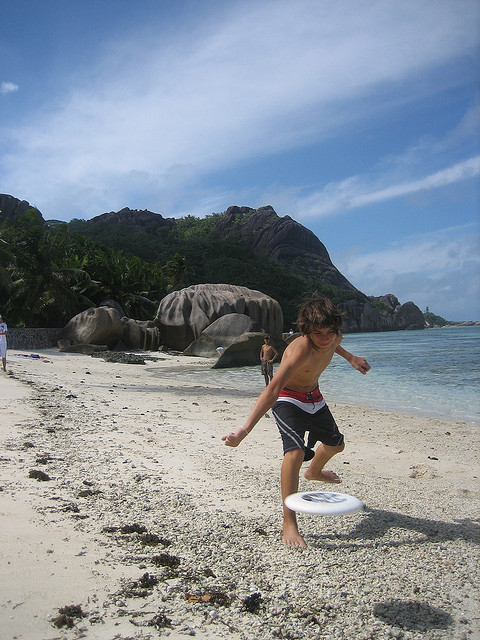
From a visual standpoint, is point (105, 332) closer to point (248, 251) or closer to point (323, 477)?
point (323, 477)

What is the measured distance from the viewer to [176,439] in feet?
20.1

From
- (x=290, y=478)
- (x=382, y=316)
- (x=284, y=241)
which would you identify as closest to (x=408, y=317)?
(x=382, y=316)

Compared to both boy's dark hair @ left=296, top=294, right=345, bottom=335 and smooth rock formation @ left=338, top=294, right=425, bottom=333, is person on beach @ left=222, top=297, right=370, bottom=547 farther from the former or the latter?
smooth rock formation @ left=338, top=294, right=425, bottom=333

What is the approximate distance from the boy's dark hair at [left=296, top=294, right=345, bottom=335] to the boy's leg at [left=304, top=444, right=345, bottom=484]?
835 mm

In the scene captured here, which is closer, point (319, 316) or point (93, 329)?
point (319, 316)

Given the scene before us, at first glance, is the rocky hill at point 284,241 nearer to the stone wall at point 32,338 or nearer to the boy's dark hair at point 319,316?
the stone wall at point 32,338

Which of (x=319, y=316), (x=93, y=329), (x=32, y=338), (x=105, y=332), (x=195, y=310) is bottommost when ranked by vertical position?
(x=32, y=338)

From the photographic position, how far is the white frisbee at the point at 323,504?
8.61 ft

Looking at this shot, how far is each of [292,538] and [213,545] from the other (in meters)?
0.46

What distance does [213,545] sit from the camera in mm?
3061

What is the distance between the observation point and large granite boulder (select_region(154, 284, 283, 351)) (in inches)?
1089

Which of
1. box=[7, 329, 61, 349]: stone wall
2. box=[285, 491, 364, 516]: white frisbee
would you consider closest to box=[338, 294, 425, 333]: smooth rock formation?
box=[7, 329, 61, 349]: stone wall

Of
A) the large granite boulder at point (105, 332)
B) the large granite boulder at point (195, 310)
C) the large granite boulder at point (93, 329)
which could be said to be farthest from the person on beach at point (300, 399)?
the large granite boulder at point (195, 310)

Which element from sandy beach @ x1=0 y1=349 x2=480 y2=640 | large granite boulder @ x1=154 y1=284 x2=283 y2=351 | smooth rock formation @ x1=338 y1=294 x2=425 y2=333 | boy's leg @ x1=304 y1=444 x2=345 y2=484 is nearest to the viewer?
sandy beach @ x1=0 y1=349 x2=480 y2=640
